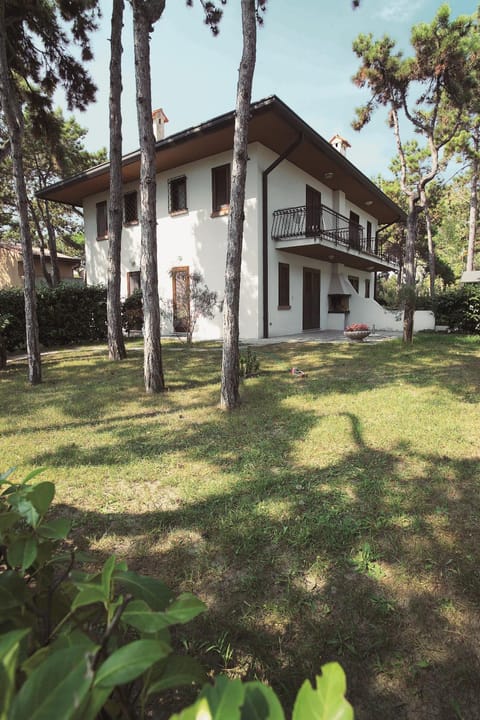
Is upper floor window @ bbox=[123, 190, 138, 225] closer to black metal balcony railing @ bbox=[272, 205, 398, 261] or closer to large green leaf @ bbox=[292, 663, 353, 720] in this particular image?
black metal balcony railing @ bbox=[272, 205, 398, 261]

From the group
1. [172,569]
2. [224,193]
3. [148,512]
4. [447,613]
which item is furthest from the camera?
[224,193]

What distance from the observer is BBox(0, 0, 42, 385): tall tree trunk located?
6.03 m

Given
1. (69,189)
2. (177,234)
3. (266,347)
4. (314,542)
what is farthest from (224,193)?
(314,542)

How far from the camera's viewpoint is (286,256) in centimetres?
1354

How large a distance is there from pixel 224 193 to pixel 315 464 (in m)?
11.5

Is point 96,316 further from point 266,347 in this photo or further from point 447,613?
point 447,613

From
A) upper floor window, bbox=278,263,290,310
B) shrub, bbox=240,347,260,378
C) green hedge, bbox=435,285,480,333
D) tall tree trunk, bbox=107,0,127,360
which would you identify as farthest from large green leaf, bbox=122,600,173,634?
green hedge, bbox=435,285,480,333

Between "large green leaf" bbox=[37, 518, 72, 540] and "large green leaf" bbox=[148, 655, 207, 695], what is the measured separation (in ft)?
1.05

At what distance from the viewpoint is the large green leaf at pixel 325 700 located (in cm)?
46

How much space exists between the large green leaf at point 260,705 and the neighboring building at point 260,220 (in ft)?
36.5

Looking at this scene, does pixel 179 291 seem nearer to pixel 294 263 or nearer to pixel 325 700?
pixel 294 263

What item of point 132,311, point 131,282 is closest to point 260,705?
point 132,311

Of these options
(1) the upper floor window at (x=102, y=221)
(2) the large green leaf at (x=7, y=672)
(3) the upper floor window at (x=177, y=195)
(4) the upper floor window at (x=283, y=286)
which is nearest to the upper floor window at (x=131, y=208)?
(1) the upper floor window at (x=102, y=221)

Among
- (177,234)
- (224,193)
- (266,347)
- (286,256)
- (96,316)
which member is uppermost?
(224,193)
